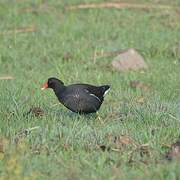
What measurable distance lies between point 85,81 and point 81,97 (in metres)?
2.61

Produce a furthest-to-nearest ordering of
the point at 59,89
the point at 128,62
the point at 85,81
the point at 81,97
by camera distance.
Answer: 1. the point at 128,62
2. the point at 85,81
3. the point at 59,89
4. the point at 81,97

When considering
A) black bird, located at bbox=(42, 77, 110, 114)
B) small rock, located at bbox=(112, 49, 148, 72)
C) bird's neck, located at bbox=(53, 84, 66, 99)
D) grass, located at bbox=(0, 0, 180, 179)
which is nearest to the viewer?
grass, located at bbox=(0, 0, 180, 179)

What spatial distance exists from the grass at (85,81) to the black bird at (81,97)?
106 millimetres

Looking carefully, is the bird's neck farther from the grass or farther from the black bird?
the grass

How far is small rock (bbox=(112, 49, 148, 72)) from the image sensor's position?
11.8 m

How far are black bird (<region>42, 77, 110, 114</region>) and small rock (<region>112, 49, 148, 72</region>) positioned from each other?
3.17m

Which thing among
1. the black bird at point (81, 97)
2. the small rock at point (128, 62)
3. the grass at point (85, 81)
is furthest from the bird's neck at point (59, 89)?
the small rock at point (128, 62)

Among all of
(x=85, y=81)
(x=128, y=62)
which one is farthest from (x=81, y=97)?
(x=128, y=62)

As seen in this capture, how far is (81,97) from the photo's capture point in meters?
8.38

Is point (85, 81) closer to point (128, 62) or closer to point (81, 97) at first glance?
point (128, 62)

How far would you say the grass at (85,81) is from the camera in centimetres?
576

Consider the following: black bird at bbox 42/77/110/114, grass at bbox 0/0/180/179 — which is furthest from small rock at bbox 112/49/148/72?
black bird at bbox 42/77/110/114

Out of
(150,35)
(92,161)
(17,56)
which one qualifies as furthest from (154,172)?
(150,35)

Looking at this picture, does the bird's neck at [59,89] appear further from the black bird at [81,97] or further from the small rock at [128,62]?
the small rock at [128,62]
